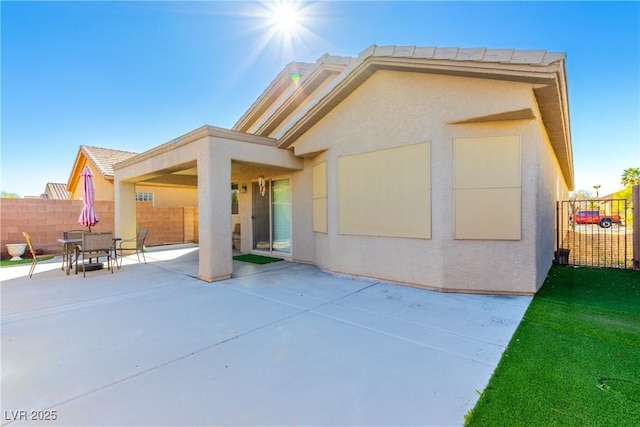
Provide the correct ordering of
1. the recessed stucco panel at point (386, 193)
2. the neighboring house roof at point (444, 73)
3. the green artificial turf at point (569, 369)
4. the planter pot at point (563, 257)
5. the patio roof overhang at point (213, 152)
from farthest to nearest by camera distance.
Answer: the planter pot at point (563, 257) → the patio roof overhang at point (213, 152) → the recessed stucco panel at point (386, 193) → the neighboring house roof at point (444, 73) → the green artificial turf at point (569, 369)

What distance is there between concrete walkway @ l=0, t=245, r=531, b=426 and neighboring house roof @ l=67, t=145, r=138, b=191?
1182 cm

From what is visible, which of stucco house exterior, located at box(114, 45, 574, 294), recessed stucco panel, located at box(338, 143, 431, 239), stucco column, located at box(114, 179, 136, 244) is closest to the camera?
stucco house exterior, located at box(114, 45, 574, 294)

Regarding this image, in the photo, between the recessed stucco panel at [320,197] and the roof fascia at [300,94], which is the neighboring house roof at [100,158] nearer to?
the roof fascia at [300,94]

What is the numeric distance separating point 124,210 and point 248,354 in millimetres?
12253

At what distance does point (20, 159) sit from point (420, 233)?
35.5 m

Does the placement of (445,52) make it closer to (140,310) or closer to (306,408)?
(306,408)

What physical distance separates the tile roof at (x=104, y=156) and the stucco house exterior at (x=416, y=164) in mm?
9460

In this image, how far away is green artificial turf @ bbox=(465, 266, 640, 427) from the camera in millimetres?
2676

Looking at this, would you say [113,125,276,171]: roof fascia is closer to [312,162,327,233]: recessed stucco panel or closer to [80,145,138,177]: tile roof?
[312,162,327,233]: recessed stucco panel

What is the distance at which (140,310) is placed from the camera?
18.6 ft

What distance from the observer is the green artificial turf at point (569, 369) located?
105 inches

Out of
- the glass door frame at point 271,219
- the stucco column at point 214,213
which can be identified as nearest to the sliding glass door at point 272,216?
the glass door frame at point 271,219

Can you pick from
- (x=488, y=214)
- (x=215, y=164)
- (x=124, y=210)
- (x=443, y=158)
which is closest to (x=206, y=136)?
(x=215, y=164)

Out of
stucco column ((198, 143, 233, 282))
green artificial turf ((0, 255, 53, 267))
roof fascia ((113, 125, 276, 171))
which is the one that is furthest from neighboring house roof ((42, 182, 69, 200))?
stucco column ((198, 143, 233, 282))
